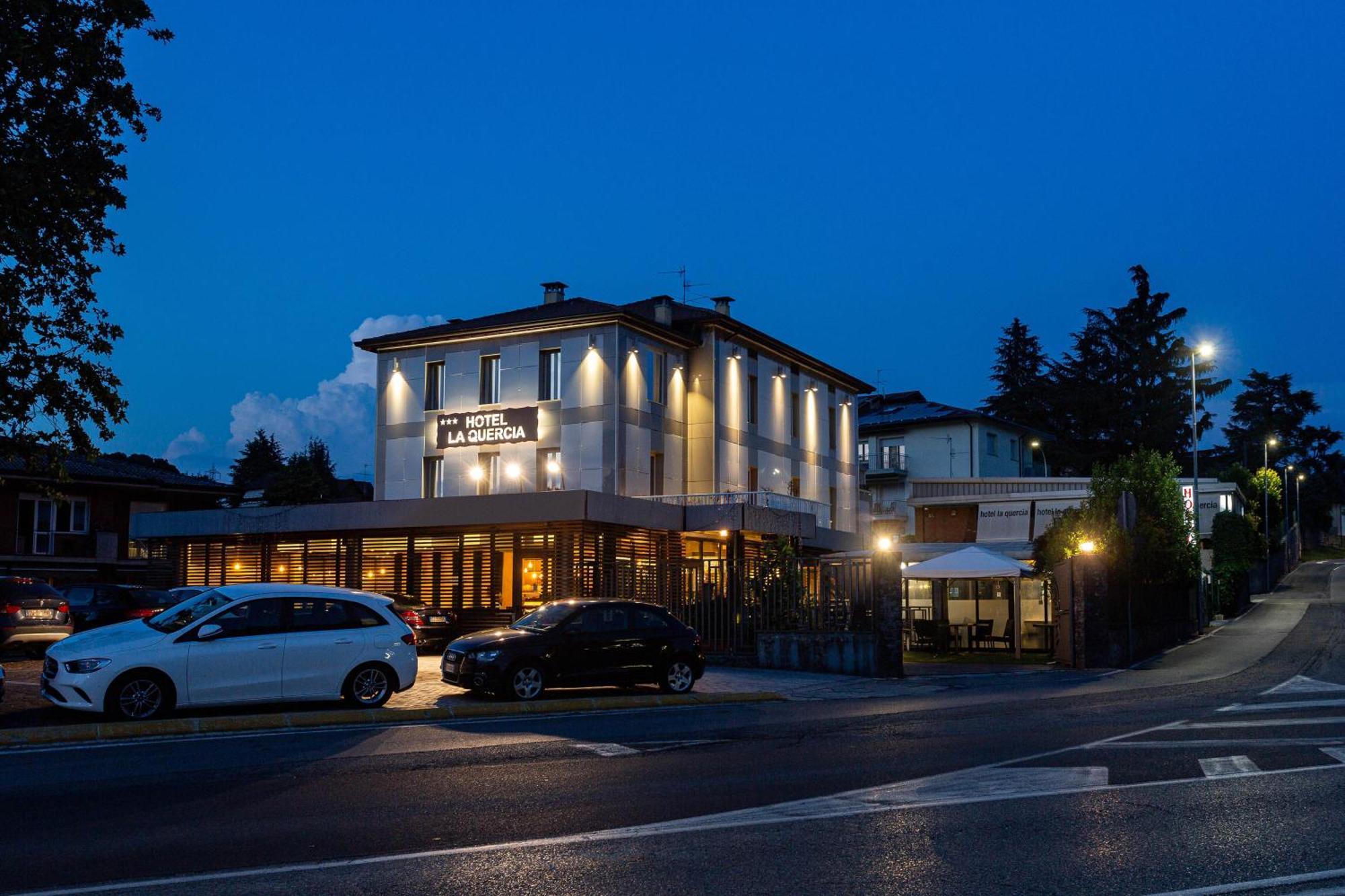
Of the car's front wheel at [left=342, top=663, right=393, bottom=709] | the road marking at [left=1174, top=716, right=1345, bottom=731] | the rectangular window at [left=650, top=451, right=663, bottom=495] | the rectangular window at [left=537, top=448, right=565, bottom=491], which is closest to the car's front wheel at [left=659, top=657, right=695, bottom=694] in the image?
the car's front wheel at [left=342, top=663, right=393, bottom=709]

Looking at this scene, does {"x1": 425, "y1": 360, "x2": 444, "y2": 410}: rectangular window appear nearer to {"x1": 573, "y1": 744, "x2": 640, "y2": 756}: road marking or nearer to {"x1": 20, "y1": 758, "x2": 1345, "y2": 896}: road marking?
{"x1": 573, "y1": 744, "x2": 640, "y2": 756}: road marking

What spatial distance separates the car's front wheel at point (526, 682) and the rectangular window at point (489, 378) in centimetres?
2924

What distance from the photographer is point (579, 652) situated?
19.1 m

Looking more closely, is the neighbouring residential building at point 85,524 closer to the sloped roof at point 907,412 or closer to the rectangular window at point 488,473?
the rectangular window at point 488,473

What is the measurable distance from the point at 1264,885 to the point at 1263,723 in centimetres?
867

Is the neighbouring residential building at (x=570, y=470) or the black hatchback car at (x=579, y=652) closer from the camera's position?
the black hatchback car at (x=579, y=652)

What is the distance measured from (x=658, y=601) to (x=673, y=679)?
20.4 ft

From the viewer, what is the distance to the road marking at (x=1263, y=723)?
565 inches

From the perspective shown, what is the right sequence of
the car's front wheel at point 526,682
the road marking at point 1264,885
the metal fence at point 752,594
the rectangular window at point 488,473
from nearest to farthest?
the road marking at point 1264,885 → the car's front wheel at point 526,682 → the metal fence at point 752,594 → the rectangular window at point 488,473

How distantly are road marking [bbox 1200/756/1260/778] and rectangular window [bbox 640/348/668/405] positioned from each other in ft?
116

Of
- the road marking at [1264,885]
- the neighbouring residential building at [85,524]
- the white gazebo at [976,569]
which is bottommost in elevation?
the road marking at [1264,885]

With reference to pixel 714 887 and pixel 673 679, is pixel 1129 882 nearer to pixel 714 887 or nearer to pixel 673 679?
pixel 714 887

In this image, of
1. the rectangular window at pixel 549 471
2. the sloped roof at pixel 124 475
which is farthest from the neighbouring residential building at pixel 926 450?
the sloped roof at pixel 124 475

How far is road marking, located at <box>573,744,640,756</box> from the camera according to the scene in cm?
1238
